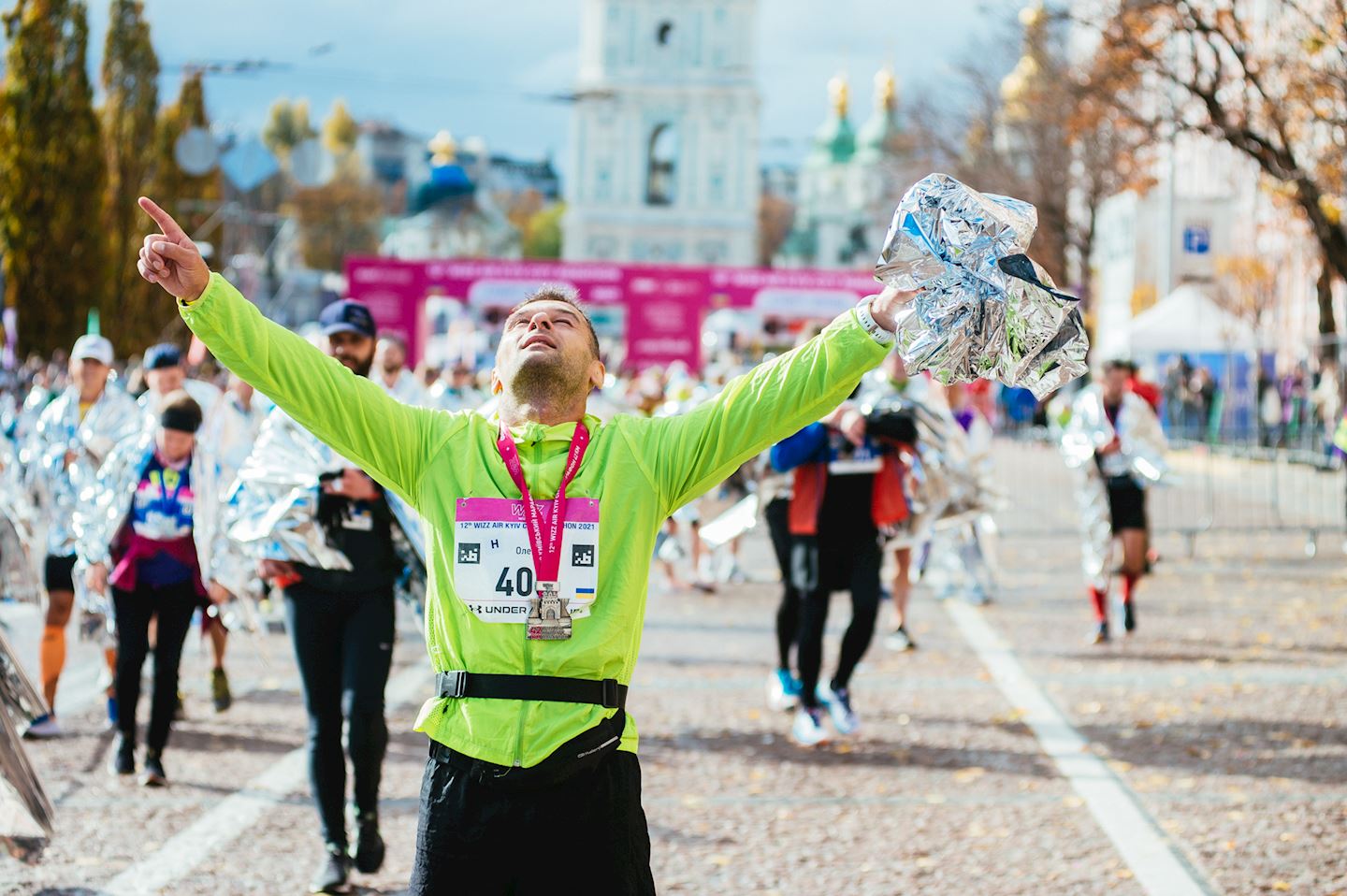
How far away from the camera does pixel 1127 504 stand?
1127 cm

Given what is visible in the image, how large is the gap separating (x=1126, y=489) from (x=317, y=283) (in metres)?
81.6

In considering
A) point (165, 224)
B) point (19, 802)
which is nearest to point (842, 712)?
point (19, 802)

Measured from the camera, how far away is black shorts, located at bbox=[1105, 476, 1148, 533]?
11266 millimetres

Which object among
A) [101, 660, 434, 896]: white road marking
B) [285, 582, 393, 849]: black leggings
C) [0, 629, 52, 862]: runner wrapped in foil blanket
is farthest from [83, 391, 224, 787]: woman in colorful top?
[0, 629, 52, 862]: runner wrapped in foil blanket

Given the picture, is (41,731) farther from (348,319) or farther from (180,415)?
(348,319)

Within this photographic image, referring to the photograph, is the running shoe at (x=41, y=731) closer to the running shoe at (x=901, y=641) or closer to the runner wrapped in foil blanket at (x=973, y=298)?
the running shoe at (x=901, y=641)

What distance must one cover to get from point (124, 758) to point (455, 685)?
4267mm

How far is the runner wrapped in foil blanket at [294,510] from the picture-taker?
5.92 m

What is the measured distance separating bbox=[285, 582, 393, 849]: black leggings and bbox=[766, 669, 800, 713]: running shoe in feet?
10.7

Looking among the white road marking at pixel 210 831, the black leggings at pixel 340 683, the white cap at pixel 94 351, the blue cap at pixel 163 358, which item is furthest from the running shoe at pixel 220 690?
the black leggings at pixel 340 683

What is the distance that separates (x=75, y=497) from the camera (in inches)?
333

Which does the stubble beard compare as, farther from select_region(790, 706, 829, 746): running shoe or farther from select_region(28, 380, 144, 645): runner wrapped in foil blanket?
select_region(28, 380, 144, 645): runner wrapped in foil blanket

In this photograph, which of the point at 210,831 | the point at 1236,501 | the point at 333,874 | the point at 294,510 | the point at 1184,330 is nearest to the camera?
the point at 333,874

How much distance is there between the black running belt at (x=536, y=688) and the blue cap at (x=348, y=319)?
9.08 ft
